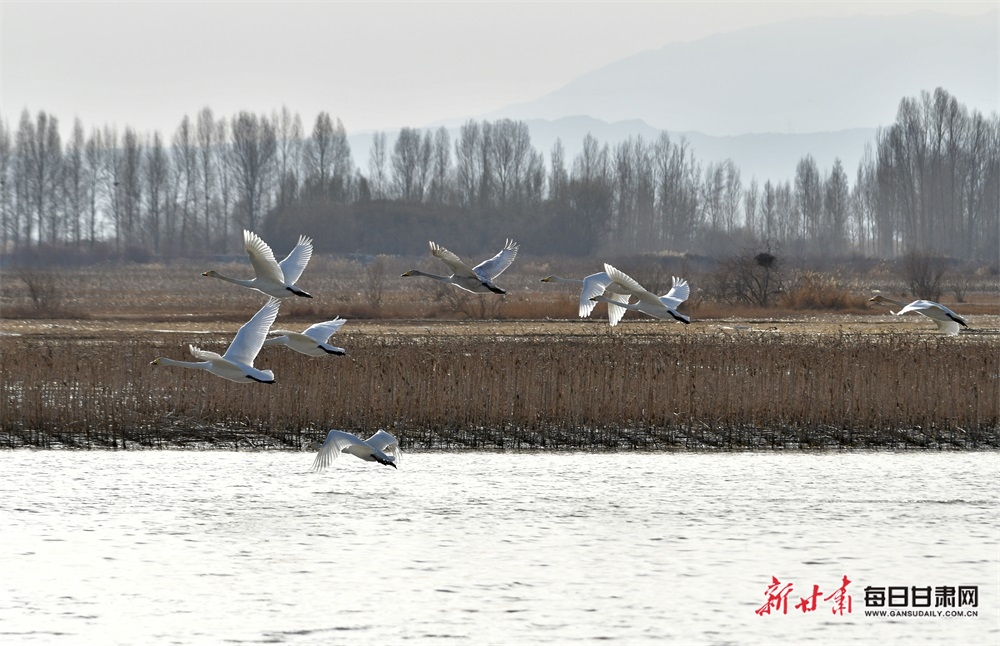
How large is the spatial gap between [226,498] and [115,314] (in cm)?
2621

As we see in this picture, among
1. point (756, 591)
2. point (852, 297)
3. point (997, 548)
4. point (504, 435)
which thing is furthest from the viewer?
point (852, 297)

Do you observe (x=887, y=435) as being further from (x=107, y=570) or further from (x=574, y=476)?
(x=107, y=570)

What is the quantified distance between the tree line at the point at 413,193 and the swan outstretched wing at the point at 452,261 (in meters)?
72.8

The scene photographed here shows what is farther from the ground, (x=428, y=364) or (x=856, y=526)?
(x=428, y=364)

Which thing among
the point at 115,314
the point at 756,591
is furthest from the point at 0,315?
the point at 756,591

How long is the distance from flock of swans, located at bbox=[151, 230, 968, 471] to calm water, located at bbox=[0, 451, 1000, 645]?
970mm

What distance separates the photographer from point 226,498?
1466cm

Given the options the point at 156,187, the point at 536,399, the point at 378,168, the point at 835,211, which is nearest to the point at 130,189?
the point at 156,187

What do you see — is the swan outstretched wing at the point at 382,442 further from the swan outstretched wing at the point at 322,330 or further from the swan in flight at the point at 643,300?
the swan in flight at the point at 643,300

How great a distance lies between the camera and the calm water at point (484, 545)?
1027 centimetres

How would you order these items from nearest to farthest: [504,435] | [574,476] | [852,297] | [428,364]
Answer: [574,476], [504,435], [428,364], [852,297]

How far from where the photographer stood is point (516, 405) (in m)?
18.0
